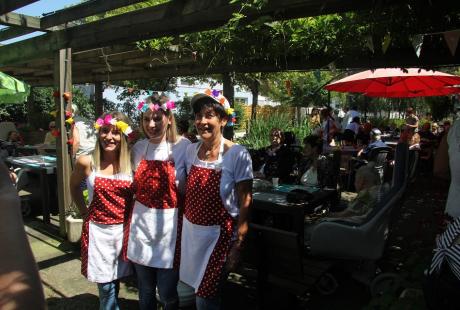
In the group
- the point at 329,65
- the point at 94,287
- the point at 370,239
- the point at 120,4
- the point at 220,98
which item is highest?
the point at 120,4

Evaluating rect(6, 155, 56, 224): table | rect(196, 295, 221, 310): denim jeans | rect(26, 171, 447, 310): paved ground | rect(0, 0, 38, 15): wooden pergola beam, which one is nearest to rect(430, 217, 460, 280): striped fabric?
rect(26, 171, 447, 310): paved ground

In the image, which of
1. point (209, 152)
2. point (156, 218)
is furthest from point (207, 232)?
point (209, 152)

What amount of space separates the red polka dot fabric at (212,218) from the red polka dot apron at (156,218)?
0.72 feet

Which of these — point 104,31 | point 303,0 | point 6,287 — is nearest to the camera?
point 6,287

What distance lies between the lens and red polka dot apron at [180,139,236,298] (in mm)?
2285

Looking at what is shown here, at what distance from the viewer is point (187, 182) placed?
2436 millimetres

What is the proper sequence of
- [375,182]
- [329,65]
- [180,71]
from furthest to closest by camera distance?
[180,71] → [329,65] → [375,182]

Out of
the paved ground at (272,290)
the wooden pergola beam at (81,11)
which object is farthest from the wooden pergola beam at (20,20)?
the paved ground at (272,290)

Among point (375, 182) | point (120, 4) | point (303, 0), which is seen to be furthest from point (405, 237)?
point (120, 4)

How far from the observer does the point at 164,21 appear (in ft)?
11.9

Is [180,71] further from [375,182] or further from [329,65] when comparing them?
[375,182]

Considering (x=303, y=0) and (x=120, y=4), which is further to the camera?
(x=120, y=4)

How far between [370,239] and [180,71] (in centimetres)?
482

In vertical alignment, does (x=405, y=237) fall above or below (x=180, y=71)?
below
